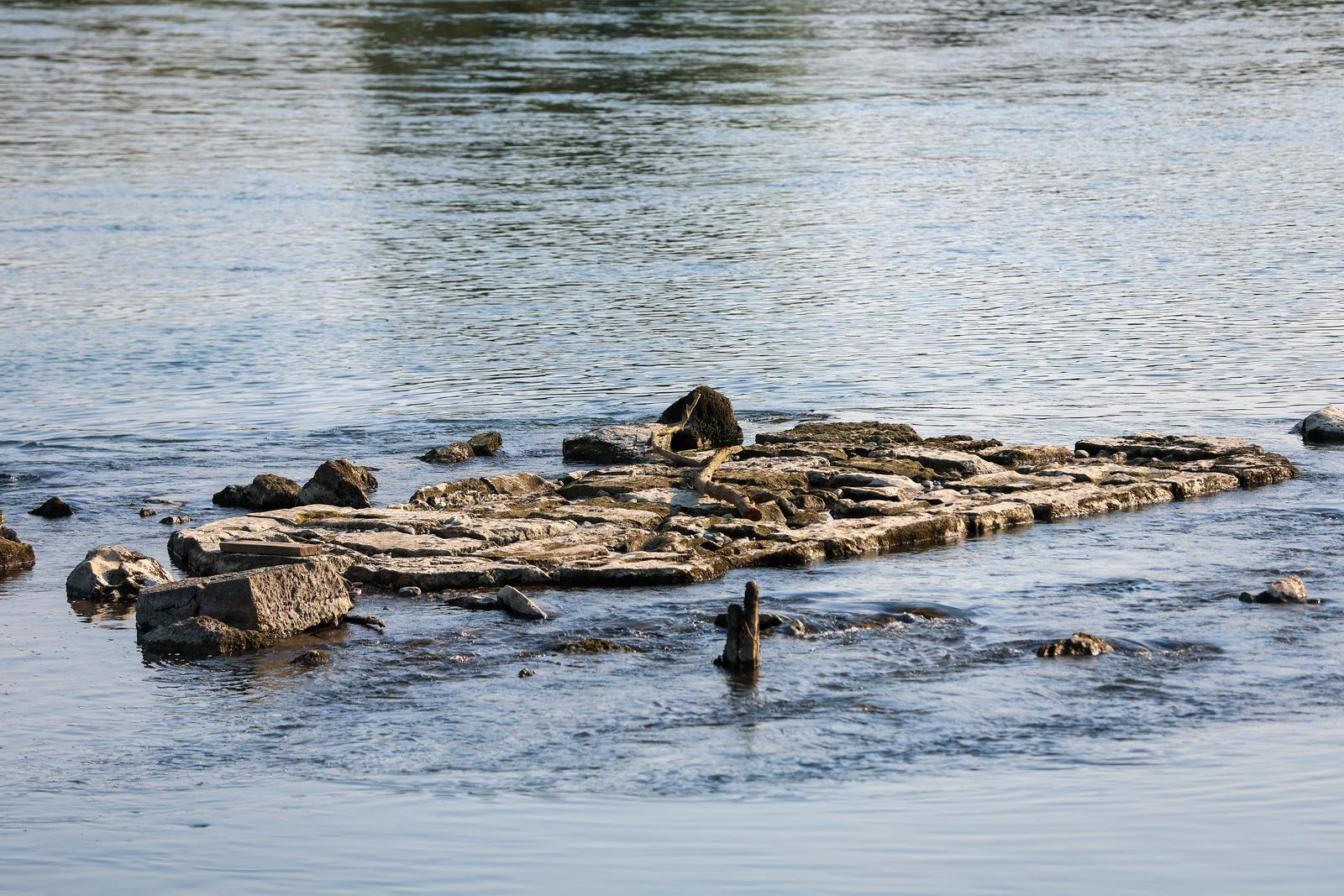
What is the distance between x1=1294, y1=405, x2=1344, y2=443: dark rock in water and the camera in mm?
22703

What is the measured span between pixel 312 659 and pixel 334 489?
17.0 ft

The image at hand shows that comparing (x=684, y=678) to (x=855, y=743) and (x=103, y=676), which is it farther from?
(x=103, y=676)

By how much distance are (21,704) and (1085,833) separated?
23.8 feet

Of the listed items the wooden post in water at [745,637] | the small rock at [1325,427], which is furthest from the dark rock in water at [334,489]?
the small rock at [1325,427]

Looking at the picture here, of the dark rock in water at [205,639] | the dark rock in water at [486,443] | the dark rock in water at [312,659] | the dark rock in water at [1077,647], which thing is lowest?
the dark rock in water at [1077,647]

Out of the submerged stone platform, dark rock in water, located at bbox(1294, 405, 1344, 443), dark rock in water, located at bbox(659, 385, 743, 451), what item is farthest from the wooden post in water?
dark rock in water, located at bbox(1294, 405, 1344, 443)

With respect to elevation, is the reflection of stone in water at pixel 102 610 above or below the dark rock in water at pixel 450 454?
below

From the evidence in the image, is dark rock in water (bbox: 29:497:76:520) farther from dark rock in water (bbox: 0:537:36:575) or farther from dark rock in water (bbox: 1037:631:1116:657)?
dark rock in water (bbox: 1037:631:1116:657)

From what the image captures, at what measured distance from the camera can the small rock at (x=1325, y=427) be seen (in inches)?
894

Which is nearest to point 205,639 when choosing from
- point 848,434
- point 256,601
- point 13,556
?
point 256,601

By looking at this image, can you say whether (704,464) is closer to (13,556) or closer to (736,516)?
(736,516)

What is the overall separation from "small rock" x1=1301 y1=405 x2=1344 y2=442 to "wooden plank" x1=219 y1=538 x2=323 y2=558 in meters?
11.5

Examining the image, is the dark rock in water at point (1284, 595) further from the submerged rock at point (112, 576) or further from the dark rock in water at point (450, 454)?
the dark rock in water at point (450, 454)

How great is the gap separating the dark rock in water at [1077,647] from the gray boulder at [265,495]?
27.2 feet
